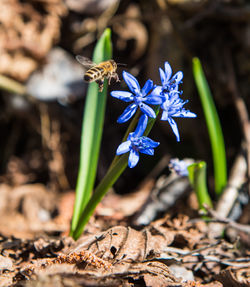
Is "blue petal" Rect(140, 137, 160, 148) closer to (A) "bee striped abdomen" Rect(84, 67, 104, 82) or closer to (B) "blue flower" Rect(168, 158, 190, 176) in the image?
(A) "bee striped abdomen" Rect(84, 67, 104, 82)

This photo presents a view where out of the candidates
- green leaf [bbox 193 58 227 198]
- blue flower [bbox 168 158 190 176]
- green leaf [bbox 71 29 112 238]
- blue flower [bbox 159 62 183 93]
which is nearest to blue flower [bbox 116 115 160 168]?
blue flower [bbox 159 62 183 93]

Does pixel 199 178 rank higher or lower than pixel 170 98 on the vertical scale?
lower

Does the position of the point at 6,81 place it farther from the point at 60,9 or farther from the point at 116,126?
the point at 116,126

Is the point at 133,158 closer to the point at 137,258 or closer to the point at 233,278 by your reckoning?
the point at 137,258

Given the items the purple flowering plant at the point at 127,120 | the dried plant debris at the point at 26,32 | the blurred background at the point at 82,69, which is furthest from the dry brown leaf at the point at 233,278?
the dried plant debris at the point at 26,32

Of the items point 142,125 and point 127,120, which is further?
point 127,120

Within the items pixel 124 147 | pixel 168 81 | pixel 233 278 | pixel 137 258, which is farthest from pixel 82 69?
pixel 233 278

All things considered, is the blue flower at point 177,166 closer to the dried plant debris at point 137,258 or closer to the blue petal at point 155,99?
the dried plant debris at point 137,258
